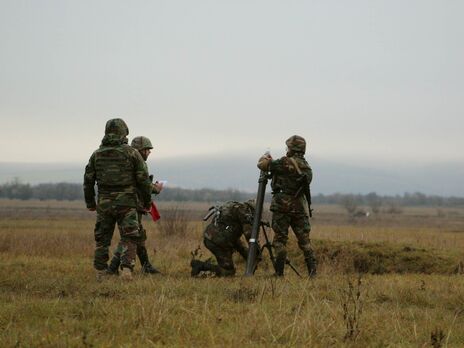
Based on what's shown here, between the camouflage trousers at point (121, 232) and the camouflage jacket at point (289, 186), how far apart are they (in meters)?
2.39

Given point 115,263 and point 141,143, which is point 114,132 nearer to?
point 141,143

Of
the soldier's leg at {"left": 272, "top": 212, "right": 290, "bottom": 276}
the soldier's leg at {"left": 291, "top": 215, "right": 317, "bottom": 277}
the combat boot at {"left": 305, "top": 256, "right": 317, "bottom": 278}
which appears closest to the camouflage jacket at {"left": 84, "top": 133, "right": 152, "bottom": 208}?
the soldier's leg at {"left": 272, "top": 212, "right": 290, "bottom": 276}

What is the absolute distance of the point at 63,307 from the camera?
20.4 feet

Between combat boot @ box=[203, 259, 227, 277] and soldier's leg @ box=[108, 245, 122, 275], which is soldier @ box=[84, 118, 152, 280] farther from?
combat boot @ box=[203, 259, 227, 277]

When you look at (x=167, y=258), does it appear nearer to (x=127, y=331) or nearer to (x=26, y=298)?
(x=26, y=298)

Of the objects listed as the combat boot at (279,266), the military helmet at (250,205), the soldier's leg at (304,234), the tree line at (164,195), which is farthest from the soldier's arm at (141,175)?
the tree line at (164,195)

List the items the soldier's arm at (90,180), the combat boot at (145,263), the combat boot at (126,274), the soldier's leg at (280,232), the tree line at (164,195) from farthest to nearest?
1. the tree line at (164,195)
2. the combat boot at (145,263)
3. the soldier's leg at (280,232)
4. the soldier's arm at (90,180)
5. the combat boot at (126,274)

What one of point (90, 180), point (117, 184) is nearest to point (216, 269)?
point (117, 184)

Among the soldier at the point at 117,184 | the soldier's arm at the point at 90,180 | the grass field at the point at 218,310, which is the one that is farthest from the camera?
the soldier's arm at the point at 90,180

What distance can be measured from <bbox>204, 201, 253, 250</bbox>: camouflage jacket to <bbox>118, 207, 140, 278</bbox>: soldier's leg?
57.8 inches

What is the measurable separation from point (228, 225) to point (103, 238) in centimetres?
209

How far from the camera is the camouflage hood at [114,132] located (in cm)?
886

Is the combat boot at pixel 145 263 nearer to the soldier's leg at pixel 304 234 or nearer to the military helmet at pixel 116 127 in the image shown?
the military helmet at pixel 116 127

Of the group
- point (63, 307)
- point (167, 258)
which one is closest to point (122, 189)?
point (63, 307)
